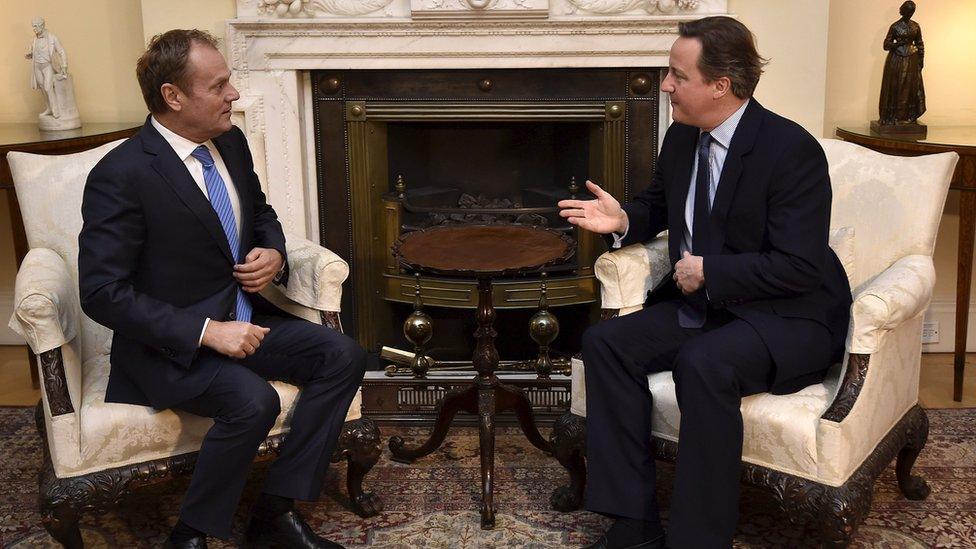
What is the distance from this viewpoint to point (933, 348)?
4.29 metres

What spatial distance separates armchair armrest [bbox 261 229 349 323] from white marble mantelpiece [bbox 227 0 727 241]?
3.18 ft

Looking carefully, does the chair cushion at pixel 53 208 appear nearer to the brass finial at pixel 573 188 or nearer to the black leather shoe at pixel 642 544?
the black leather shoe at pixel 642 544

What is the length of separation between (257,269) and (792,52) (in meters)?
2.08

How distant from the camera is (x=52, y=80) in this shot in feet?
13.0

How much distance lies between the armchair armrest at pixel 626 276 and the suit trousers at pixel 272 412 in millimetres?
681

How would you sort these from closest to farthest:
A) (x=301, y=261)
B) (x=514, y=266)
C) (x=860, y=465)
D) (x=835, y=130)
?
1. (x=860, y=465)
2. (x=514, y=266)
3. (x=301, y=261)
4. (x=835, y=130)

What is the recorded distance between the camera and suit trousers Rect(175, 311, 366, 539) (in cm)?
252

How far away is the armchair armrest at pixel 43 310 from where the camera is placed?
251cm

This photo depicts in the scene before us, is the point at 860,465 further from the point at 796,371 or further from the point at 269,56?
the point at 269,56

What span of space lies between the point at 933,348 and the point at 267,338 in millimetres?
2828

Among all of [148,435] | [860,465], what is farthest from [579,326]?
[148,435]

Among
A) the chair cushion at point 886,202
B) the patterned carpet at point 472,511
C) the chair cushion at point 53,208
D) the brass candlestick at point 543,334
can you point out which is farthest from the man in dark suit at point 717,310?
the chair cushion at point 53,208

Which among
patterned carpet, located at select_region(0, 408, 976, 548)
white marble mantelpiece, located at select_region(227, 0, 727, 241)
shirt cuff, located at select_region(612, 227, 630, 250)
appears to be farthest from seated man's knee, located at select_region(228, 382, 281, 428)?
white marble mantelpiece, located at select_region(227, 0, 727, 241)

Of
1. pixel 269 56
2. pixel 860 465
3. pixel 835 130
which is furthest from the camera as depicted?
pixel 835 130
